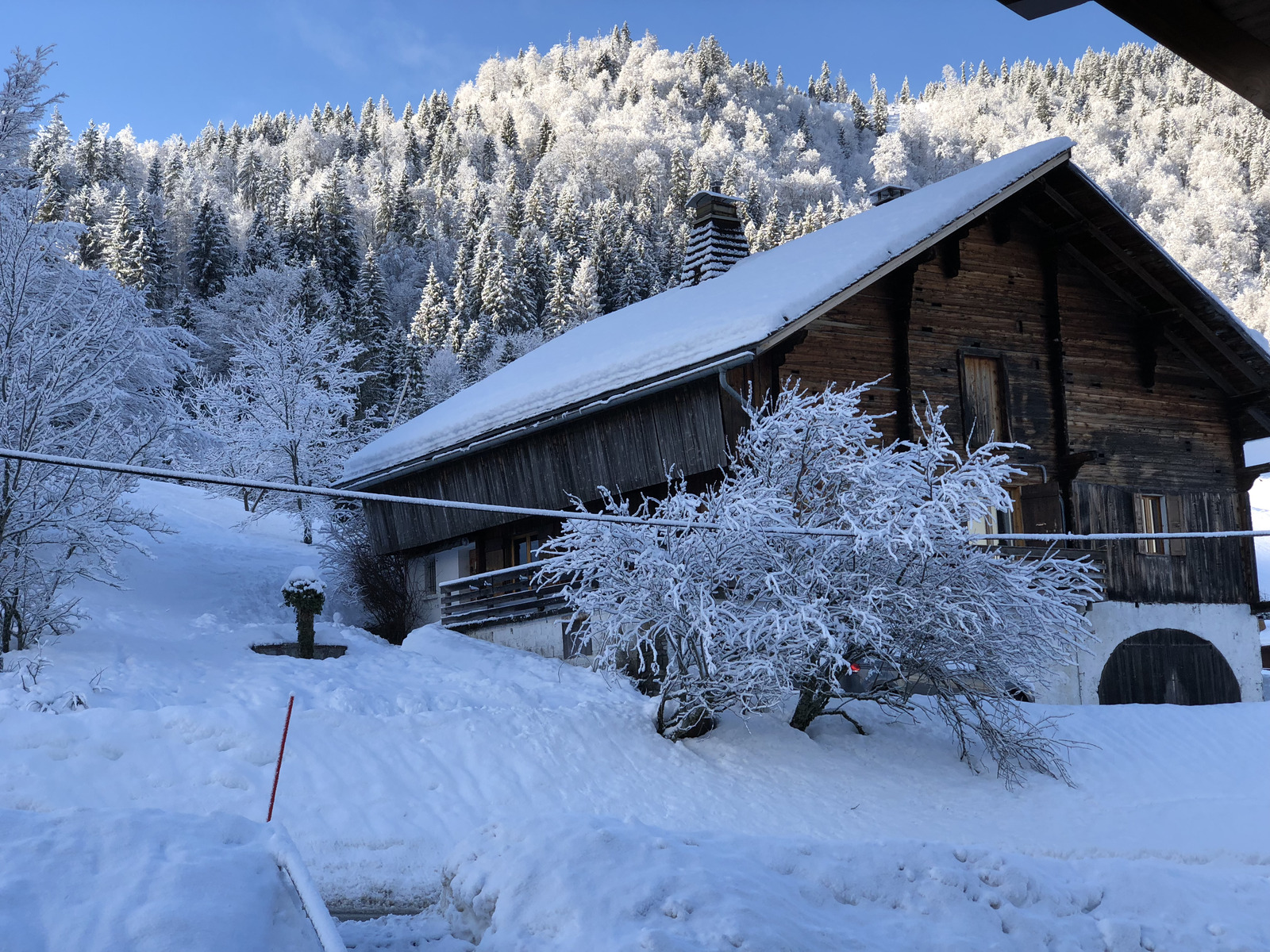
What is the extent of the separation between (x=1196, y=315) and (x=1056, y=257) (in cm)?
294

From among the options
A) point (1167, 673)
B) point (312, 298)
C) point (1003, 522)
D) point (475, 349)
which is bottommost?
point (1167, 673)

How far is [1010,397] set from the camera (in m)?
21.5

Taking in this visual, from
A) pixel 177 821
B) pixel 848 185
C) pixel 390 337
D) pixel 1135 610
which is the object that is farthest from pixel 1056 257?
pixel 848 185

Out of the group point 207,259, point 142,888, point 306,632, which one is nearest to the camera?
point 142,888

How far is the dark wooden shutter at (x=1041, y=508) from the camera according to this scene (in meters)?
20.7

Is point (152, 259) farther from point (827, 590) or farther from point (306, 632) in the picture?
point (827, 590)

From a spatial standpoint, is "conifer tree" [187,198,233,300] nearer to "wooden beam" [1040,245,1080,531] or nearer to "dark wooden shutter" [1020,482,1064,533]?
"wooden beam" [1040,245,1080,531]

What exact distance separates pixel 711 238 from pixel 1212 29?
82.8 feet

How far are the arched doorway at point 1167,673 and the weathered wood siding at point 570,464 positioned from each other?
876cm

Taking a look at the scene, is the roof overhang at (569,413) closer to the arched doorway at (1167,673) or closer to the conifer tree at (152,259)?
the arched doorway at (1167,673)

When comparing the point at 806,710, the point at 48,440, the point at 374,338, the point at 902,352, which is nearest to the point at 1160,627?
the point at 902,352

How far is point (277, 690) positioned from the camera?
15102mm

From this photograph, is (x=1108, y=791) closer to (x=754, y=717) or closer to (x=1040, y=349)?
(x=754, y=717)

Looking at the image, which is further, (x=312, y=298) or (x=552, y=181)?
(x=552, y=181)
